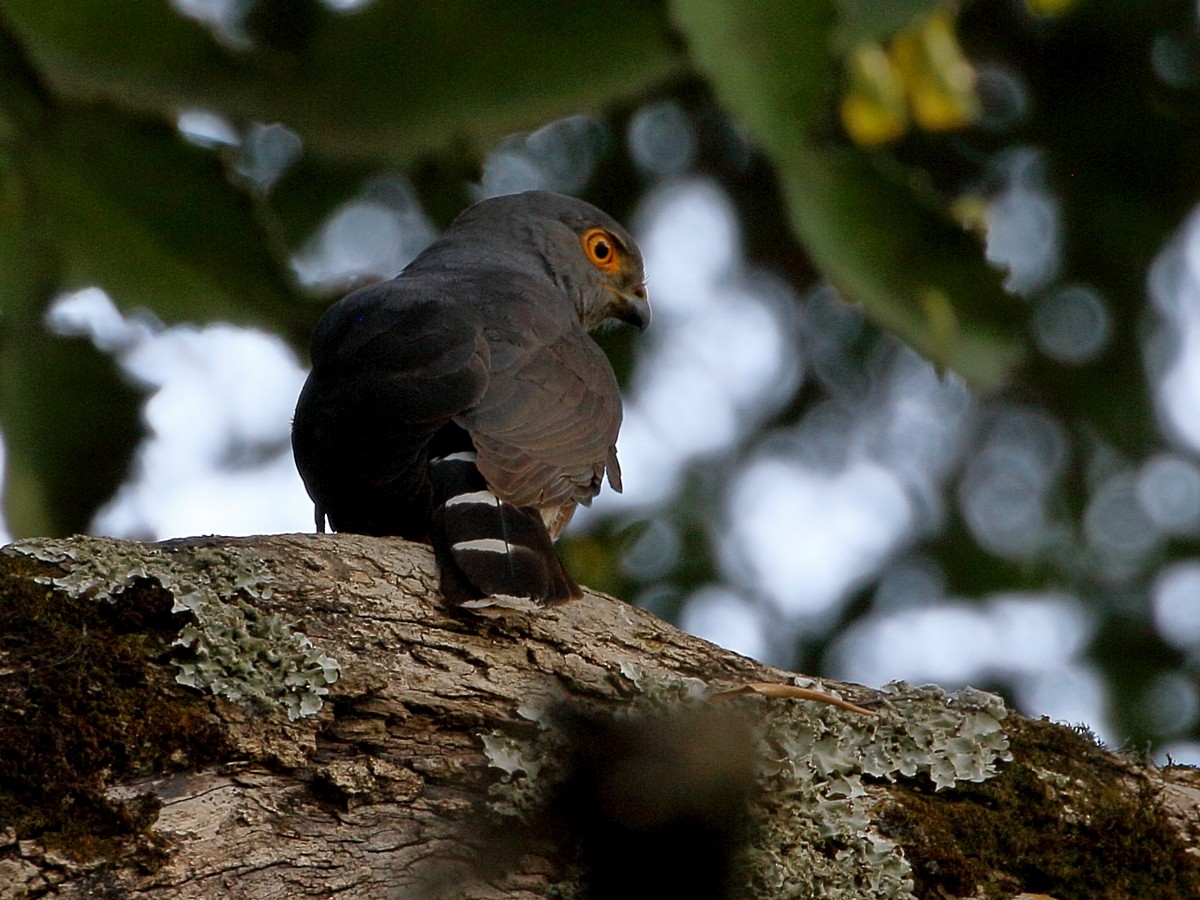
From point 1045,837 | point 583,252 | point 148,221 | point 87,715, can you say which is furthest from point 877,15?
point 87,715

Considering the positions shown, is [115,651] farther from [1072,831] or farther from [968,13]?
[968,13]

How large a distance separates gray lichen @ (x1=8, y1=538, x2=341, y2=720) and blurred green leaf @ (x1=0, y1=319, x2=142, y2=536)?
108 centimetres

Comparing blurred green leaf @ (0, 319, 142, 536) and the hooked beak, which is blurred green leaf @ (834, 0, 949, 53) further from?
the hooked beak

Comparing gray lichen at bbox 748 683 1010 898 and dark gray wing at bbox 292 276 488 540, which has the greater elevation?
dark gray wing at bbox 292 276 488 540

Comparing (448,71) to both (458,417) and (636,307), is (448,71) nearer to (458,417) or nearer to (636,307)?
(458,417)

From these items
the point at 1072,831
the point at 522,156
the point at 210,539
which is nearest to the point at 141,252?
the point at 210,539

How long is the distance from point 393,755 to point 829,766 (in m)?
0.84

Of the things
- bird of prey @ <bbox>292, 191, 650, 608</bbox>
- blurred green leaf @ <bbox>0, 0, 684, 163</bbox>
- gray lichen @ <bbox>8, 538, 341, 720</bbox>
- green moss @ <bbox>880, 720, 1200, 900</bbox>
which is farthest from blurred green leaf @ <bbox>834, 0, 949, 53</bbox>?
gray lichen @ <bbox>8, 538, 341, 720</bbox>

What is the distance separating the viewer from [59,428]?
368 cm

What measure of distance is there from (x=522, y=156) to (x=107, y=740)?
6.51 metres

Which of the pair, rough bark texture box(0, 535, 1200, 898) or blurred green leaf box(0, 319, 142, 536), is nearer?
rough bark texture box(0, 535, 1200, 898)

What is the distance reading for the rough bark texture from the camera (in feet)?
7.61

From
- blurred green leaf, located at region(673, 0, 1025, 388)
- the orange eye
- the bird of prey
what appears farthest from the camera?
the orange eye

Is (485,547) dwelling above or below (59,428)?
below
